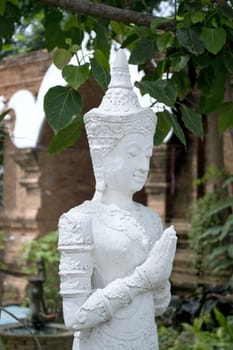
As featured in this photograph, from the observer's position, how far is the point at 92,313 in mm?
2432

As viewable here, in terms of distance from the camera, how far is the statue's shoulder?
8.13 ft

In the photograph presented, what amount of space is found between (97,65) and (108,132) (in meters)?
0.29

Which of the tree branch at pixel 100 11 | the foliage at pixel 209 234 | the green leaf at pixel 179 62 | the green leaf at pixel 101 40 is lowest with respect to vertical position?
the foliage at pixel 209 234

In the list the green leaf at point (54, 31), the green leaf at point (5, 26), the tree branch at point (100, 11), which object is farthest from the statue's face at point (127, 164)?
the green leaf at point (5, 26)

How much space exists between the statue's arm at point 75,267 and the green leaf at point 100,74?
1.80ft

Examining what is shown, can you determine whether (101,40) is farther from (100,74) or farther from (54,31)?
(100,74)

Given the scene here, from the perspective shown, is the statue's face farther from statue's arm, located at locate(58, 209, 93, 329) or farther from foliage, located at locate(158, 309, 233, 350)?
foliage, located at locate(158, 309, 233, 350)

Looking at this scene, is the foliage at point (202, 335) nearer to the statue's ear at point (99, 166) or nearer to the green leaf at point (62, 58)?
the statue's ear at point (99, 166)

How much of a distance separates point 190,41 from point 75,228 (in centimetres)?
89

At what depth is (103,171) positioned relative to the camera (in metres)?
2.62

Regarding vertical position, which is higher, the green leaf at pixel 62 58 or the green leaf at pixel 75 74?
the green leaf at pixel 62 58

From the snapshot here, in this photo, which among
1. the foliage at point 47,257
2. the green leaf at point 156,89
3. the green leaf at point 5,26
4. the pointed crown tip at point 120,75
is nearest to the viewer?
the green leaf at point 156,89

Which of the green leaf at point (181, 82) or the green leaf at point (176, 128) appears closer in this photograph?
the green leaf at point (176, 128)

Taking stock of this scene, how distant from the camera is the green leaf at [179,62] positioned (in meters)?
2.91
